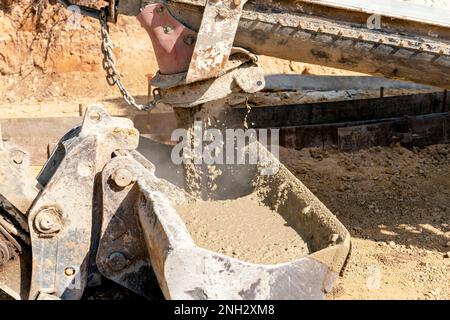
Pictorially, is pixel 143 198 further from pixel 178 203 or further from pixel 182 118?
pixel 182 118

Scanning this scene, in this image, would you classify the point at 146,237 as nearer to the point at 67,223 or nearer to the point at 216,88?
the point at 67,223

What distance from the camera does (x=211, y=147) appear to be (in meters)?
5.43

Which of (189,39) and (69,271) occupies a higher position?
(189,39)

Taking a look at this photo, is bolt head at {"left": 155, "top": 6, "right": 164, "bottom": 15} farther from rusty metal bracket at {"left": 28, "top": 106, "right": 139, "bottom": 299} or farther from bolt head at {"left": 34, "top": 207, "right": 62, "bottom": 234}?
bolt head at {"left": 34, "top": 207, "right": 62, "bottom": 234}

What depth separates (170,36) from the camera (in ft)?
16.0

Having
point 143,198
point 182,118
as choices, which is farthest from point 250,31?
point 143,198

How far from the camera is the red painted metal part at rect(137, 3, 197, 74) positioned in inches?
192

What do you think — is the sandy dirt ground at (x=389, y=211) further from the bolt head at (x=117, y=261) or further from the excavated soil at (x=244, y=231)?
the bolt head at (x=117, y=261)

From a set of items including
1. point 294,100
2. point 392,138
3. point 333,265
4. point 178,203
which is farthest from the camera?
point 294,100

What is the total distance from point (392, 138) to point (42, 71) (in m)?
4.96

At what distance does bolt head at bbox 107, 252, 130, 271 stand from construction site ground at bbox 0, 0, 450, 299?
0.83 feet

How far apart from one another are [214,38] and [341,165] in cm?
317

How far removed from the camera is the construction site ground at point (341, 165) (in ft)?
17.9

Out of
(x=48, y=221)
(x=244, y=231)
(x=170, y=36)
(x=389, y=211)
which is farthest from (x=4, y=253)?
(x=389, y=211)
